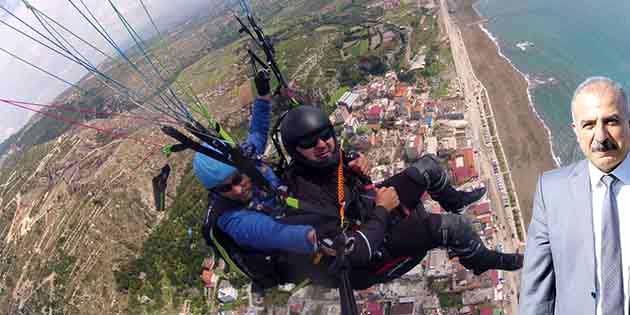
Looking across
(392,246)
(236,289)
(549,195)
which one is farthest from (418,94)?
(549,195)

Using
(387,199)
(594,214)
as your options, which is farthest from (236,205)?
(594,214)

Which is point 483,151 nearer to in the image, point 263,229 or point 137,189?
point 263,229

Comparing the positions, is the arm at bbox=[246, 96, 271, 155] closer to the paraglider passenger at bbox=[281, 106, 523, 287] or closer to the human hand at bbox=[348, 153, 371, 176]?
the paraglider passenger at bbox=[281, 106, 523, 287]

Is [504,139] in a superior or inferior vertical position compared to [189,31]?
inferior

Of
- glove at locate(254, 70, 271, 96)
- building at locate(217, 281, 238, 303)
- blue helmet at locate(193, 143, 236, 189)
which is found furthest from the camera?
building at locate(217, 281, 238, 303)

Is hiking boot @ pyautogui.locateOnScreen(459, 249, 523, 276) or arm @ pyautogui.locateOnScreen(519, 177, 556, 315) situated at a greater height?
arm @ pyautogui.locateOnScreen(519, 177, 556, 315)

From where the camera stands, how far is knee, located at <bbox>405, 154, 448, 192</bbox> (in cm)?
262

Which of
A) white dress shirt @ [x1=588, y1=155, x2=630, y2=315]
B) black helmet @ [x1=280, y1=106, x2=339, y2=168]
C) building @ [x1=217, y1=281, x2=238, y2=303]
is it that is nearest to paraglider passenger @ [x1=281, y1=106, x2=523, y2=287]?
black helmet @ [x1=280, y1=106, x2=339, y2=168]

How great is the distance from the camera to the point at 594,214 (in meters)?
0.80

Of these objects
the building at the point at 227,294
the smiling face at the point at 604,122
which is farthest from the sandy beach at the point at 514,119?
the smiling face at the point at 604,122

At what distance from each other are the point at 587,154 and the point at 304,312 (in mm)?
10765

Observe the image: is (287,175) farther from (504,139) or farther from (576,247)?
(504,139)

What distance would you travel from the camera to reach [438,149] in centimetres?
1512

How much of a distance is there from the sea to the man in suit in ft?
46.6
